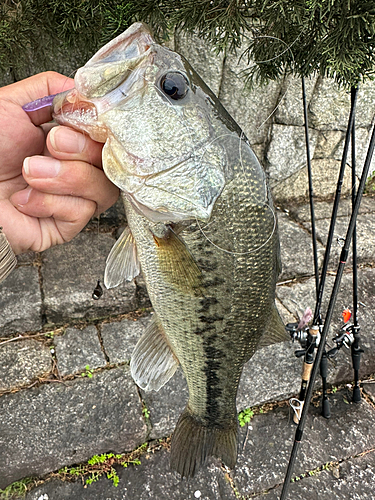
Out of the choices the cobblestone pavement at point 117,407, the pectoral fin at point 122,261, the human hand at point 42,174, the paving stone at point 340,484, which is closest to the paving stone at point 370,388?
the cobblestone pavement at point 117,407

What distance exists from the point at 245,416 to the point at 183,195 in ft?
5.96

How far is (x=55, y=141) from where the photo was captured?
1.24m

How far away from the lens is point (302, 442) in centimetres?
235

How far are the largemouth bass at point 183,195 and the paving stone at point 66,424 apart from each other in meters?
1.05

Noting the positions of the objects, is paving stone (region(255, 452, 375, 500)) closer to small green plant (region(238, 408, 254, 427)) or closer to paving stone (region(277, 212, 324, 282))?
small green plant (region(238, 408, 254, 427))

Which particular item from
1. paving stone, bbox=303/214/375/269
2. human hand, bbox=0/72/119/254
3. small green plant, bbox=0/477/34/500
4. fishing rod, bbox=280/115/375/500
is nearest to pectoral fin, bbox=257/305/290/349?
fishing rod, bbox=280/115/375/500

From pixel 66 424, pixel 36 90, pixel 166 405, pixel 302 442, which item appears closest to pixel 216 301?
pixel 36 90

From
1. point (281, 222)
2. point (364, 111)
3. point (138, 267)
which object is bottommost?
point (281, 222)

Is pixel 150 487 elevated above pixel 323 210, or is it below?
above

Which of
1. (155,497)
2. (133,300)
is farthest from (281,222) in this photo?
(155,497)

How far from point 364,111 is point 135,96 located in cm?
345

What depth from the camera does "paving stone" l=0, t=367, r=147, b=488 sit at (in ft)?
6.69

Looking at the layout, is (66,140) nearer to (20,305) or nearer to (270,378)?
(20,305)

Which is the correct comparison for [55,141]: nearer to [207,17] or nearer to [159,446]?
[207,17]
